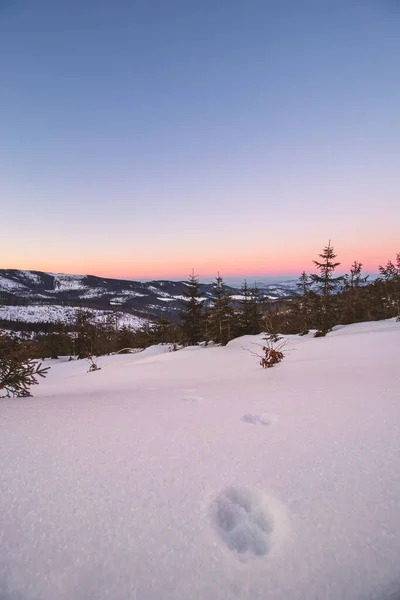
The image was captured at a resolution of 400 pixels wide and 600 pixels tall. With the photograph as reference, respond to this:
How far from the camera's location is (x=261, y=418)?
2.41 meters

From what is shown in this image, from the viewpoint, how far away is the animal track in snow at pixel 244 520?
1.17 metres

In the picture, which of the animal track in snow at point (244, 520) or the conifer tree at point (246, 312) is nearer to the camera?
the animal track in snow at point (244, 520)

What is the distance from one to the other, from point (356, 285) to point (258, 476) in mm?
38251

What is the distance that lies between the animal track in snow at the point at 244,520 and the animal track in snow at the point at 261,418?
2.96ft

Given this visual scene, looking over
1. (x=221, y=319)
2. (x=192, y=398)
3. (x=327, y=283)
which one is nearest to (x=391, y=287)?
(x=327, y=283)

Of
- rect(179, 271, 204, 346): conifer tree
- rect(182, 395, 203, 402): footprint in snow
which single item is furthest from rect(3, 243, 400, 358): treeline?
rect(182, 395, 203, 402): footprint in snow

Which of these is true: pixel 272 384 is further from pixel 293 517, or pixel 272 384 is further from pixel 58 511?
pixel 58 511

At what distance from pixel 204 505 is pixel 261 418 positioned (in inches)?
46.2

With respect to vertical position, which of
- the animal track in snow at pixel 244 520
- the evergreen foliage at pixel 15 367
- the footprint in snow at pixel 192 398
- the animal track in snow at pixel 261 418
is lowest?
the animal track in snow at pixel 244 520

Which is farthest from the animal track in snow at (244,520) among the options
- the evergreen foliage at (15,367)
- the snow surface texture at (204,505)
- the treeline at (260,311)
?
the treeline at (260,311)

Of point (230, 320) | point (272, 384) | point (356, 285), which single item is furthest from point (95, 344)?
point (272, 384)

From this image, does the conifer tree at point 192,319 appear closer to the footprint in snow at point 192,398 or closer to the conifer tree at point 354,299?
the conifer tree at point 354,299

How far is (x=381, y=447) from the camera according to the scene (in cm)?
174

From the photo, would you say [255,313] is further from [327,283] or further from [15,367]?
[15,367]
